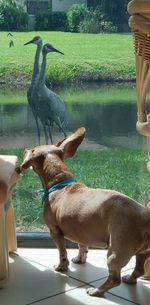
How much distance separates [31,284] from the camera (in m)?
2.02

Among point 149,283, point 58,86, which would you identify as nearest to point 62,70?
point 58,86

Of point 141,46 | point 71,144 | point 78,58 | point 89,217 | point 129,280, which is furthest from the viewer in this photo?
point 78,58

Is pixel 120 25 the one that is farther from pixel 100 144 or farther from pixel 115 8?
pixel 100 144

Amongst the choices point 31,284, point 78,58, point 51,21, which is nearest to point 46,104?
point 78,58

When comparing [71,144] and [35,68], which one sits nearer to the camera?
[71,144]

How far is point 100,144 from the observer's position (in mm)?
2510

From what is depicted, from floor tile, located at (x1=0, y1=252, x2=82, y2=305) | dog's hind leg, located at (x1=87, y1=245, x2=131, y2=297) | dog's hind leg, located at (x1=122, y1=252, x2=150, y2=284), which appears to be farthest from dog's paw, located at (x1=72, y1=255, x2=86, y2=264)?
dog's hind leg, located at (x1=87, y1=245, x2=131, y2=297)

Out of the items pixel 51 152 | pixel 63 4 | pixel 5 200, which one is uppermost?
pixel 63 4

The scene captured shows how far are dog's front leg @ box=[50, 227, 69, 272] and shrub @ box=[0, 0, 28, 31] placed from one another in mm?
903

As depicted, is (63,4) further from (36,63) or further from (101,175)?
(101,175)

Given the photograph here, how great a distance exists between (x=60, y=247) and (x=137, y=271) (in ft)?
0.91

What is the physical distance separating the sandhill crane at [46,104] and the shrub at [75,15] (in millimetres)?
121

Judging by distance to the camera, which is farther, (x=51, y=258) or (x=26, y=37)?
(x=26, y=37)

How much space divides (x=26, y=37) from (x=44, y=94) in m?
0.25
